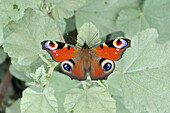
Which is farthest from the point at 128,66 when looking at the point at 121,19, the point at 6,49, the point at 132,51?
the point at 6,49

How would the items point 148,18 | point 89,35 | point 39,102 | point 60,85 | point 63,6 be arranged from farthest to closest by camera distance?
point 148,18, point 60,85, point 63,6, point 89,35, point 39,102

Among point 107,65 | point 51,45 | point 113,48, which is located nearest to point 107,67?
point 107,65

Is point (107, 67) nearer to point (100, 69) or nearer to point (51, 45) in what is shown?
point (100, 69)

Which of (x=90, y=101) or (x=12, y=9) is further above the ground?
(x=12, y=9)

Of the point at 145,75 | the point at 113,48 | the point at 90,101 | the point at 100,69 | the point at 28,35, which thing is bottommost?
the point at 90,101

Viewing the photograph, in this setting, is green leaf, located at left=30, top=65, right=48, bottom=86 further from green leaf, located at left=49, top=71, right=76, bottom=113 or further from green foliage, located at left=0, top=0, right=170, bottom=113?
green leaf, located at left=49, top=71, right=76, bottom=113

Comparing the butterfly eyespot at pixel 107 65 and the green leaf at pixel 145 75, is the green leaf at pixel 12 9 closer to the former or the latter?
the butterfly eyespot at pixel 107 65

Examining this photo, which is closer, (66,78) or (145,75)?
(145,75)

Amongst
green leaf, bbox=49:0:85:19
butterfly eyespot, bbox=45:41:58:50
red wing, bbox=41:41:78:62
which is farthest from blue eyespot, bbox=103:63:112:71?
green leaf, bbox=49:0:85:19
